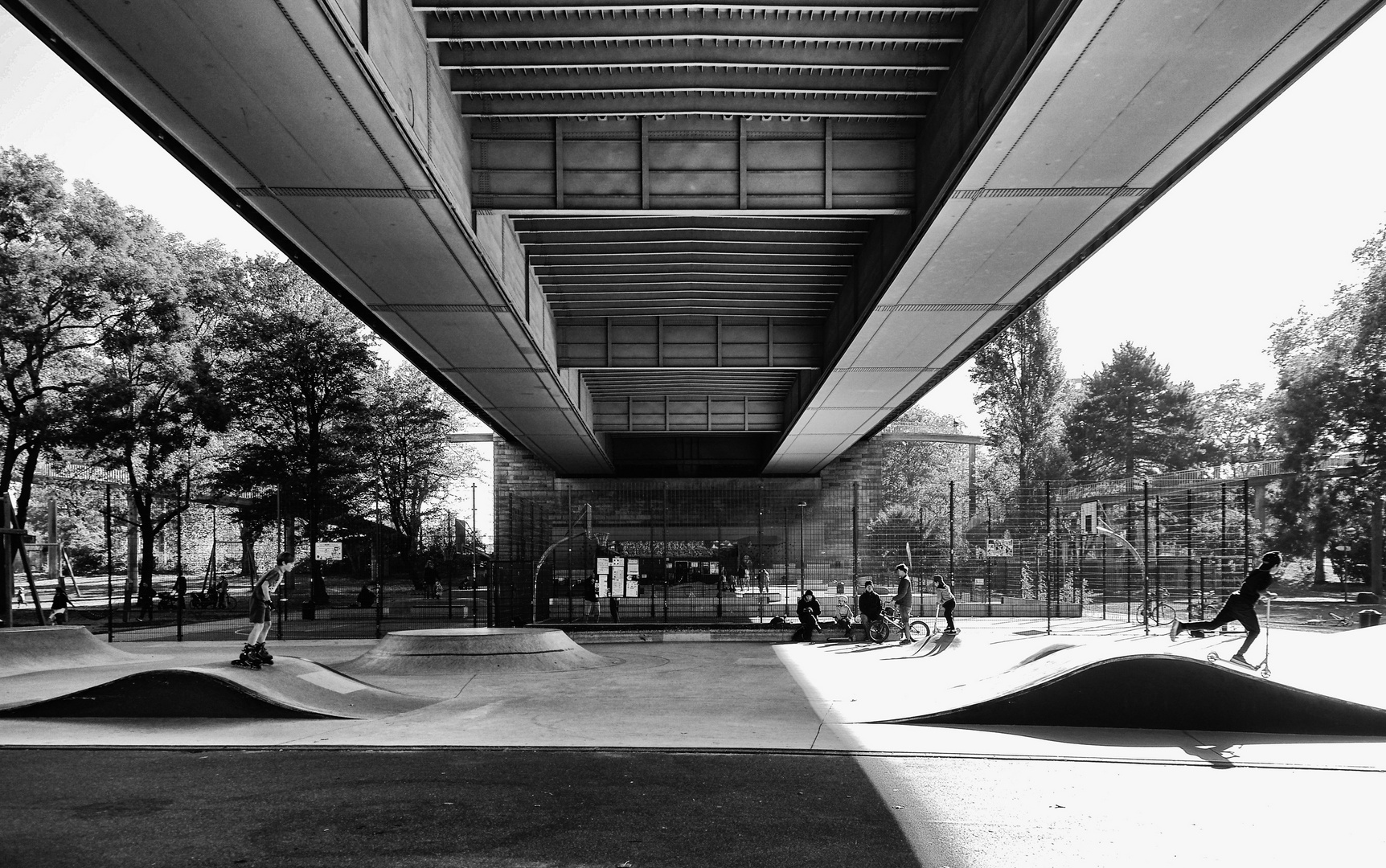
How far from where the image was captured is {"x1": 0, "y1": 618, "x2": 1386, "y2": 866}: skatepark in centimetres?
689

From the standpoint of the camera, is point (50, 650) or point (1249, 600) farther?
point (50, 650)

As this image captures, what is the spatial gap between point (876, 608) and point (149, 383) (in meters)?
25.6

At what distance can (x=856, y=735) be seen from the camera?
10.6 m

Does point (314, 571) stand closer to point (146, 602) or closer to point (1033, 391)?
point (146, 602)

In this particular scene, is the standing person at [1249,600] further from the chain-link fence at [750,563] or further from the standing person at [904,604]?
the standing person at [904,604]

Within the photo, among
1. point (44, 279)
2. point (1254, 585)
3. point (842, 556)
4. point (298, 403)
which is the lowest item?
point (842, 556)

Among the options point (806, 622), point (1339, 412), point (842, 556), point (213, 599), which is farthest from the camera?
point (1339, 412)

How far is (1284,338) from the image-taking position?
5422 centimetres

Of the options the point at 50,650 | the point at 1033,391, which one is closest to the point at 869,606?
the point at 50,650

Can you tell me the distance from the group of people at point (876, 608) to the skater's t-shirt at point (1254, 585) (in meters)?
6.97

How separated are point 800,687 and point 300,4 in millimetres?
→ 11369

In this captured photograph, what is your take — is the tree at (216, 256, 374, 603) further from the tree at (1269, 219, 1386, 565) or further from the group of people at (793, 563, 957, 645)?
the tree at (1269, 219, 1386, 565)

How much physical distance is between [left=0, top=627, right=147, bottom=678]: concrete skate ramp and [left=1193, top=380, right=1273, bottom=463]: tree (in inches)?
3009

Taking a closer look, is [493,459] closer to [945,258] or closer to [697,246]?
[697,246]
